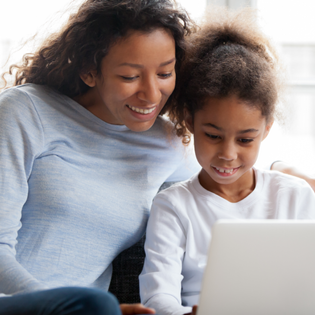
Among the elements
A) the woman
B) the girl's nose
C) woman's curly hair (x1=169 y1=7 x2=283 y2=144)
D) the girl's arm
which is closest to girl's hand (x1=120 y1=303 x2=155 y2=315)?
the woman

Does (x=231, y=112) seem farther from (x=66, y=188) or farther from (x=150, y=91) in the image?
(x=66, y=188)

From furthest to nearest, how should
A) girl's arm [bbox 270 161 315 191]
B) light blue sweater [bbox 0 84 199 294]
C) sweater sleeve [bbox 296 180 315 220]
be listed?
girl's arm [bbox 270 161 315 191]
sweater sleeve [bbox 296 180 315 220]
light blue sweater [bbox 0 84 199 294]

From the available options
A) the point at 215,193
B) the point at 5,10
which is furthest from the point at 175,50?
the point at 5,10

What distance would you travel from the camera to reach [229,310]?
68 centimetres

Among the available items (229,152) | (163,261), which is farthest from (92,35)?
(163,261)

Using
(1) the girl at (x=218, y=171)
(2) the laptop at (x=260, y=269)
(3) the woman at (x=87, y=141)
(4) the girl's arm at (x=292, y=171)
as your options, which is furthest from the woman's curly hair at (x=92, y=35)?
(2) the laptop at (x=260, y=269)

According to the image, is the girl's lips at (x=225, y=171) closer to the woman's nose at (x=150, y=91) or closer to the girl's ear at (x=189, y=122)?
the girl's ear at (x=189, y=122)

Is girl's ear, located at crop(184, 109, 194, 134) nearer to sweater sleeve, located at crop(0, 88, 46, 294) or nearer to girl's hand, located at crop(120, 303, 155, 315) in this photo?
sweater sleeve, located at crop(0, 88, 46, 294)

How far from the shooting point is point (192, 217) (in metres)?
1.09

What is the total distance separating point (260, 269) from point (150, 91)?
1.88ft

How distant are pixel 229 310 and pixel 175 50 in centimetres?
74

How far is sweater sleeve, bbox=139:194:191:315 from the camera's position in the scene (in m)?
0.95

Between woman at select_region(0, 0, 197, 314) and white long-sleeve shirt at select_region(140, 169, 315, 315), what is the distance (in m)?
0.11

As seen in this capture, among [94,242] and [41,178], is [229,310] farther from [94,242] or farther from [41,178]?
[41,178]
